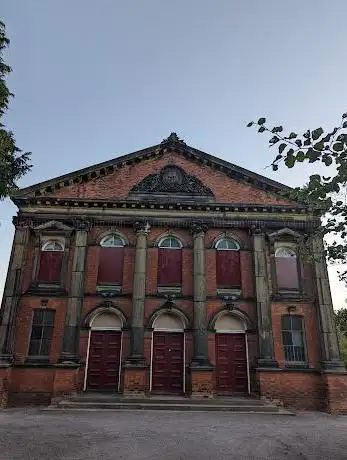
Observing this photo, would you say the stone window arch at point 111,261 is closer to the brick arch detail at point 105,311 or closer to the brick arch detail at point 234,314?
the brick arch detail at point 105,311

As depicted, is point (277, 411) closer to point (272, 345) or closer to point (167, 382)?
point (272, 345)

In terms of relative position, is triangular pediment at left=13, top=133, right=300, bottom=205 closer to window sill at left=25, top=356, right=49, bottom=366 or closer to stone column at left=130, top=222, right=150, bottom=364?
stone column at left=130, top=222, right=150, bottom=364

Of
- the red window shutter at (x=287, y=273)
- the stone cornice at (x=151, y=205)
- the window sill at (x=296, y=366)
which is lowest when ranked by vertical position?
the window sill at (x=296, y=366)

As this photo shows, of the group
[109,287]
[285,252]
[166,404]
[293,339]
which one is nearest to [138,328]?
[109,287]

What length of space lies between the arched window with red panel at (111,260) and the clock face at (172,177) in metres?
3.69

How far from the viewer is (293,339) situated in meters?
16.6

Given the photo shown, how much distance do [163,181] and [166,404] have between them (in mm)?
10260

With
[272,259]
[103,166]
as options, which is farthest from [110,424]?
[103,166]

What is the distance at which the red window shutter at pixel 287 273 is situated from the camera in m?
17.6

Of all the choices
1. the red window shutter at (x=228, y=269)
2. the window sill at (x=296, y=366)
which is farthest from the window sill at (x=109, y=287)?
the window sill at (x=296, y=366)

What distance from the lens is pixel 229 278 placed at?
1764cm

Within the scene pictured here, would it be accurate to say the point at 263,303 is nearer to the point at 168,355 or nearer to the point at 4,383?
the point at 168,355

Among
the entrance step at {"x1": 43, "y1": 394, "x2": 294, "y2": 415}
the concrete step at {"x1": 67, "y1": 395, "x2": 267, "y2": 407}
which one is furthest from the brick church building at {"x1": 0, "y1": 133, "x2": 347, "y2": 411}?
the entrance step at {"x1": 43, "y1": 394, "x2": 294, "y2": 415}

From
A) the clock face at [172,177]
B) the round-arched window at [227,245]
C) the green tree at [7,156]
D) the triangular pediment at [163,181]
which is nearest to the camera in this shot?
the green tree at [7,156]
